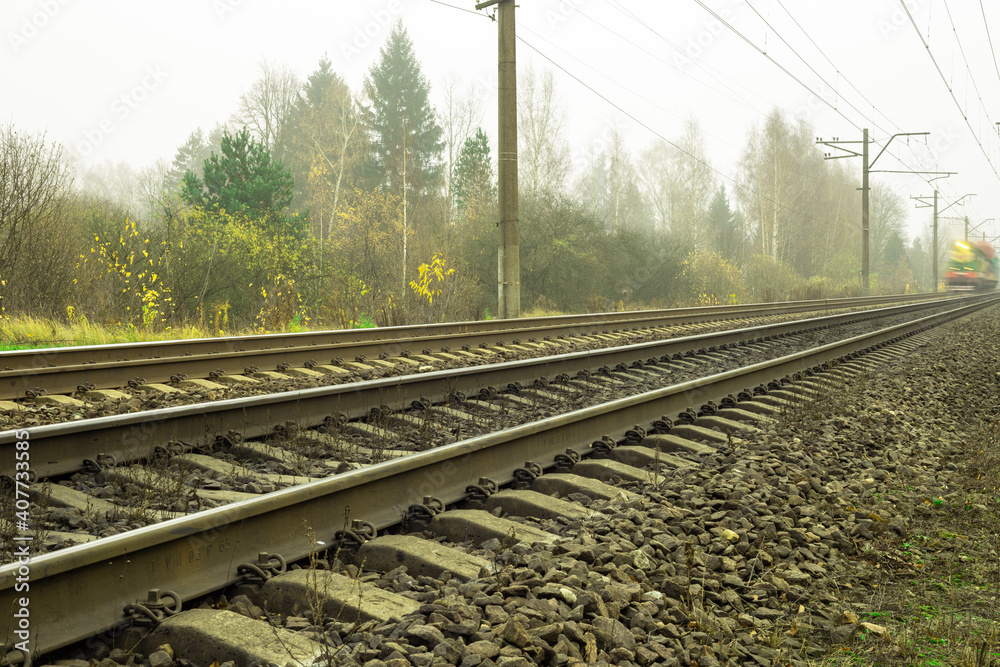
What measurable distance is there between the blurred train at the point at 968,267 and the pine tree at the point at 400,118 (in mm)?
35623

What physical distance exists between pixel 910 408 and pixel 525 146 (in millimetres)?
38786

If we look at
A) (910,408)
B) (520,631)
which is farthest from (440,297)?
(520,631)

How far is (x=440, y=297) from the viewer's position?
59.2 feet

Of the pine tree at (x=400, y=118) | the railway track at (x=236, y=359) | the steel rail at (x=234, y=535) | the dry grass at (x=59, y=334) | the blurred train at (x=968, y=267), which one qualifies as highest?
the pine tree at (x=400, y=118)

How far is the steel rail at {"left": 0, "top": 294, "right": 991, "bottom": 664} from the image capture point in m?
2.44

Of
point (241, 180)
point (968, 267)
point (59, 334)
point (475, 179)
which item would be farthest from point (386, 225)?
point (968, 267)

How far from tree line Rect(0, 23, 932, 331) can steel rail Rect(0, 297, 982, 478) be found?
7727 millimetres

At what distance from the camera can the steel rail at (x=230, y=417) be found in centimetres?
421

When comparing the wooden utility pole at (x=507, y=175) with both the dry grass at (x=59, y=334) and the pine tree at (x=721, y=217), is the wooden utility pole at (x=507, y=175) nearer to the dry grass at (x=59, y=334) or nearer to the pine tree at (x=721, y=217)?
the dry grass at (x=59, y=334)

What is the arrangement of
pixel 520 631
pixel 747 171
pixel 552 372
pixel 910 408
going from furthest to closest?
pixel 747 171, pixel 552 372, pixel 910 408, pixel 520 631

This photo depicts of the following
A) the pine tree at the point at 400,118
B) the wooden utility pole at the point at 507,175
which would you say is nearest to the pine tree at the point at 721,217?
the pine tree at the point at 400,118

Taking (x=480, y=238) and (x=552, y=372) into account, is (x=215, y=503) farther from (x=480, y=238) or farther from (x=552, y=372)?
(x=480, y=238)

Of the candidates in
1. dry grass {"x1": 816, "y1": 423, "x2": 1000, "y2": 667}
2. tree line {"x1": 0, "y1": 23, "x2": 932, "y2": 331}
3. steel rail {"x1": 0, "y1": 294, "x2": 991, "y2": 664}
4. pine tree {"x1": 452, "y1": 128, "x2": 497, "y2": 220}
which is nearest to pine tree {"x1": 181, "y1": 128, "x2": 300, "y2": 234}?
tree line {"x1": 0, "y1": 23, "x2": 932, "y2": 331}

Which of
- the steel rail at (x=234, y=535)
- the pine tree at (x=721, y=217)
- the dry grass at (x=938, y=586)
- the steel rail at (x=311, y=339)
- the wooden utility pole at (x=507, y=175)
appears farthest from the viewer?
the pine tree at (x=721, y=217)
